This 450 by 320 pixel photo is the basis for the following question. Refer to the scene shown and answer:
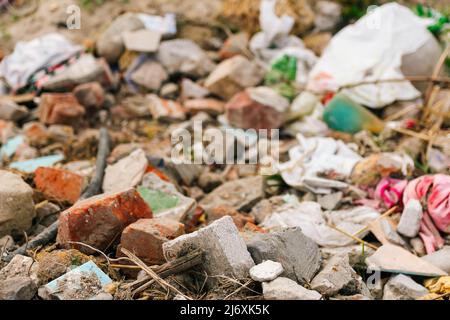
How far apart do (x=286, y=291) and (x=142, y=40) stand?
12.5 feet

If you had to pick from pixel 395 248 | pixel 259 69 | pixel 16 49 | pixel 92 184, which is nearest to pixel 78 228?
pixel 92 184

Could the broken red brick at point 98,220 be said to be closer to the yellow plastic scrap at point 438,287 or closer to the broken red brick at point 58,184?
the broken red brick at point 58,184

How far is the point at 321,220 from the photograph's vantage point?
3375 mm

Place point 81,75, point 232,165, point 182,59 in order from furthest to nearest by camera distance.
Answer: point 182,59 < point 81,75 < point 232,165

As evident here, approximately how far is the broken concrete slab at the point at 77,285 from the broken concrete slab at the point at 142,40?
3.31 meters

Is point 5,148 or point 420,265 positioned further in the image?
point 5,148

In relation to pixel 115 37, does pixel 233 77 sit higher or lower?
lower

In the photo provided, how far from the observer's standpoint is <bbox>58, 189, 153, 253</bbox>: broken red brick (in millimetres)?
2711

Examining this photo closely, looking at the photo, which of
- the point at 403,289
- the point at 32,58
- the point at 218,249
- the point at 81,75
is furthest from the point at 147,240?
the point at 32,58

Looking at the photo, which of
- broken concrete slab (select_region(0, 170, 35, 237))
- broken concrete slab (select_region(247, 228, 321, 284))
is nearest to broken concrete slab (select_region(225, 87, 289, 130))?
broken concrete slab (select_region(247, 228, 321, 284))

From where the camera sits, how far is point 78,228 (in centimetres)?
271

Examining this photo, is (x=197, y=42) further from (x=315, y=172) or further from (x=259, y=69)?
(x=315, y=172)

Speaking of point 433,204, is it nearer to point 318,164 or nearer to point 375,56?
point 318,164
